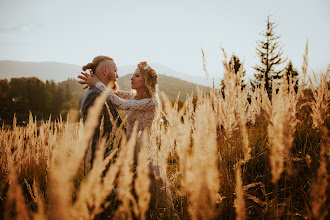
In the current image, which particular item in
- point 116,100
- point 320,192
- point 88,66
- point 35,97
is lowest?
point 320,192

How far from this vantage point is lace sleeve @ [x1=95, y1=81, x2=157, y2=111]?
2.55 meters

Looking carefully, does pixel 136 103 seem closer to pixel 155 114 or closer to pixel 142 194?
pixel 155 114

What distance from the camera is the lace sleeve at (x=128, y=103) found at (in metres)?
2.55

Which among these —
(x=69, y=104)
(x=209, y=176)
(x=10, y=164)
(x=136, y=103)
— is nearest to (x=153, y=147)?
(x=209, y=176)

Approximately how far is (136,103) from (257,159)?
1704 millimetres

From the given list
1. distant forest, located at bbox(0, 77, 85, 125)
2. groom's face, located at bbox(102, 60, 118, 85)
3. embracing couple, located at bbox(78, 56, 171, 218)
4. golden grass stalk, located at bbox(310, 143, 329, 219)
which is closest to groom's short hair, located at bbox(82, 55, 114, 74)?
embracing couple, located at bbox(78, 56, 171, 218)

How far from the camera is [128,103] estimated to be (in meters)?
2.69

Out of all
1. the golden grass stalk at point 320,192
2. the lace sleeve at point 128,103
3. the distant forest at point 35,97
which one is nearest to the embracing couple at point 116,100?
the lace sleeve at point 128,103

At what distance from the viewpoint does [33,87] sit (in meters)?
29.2

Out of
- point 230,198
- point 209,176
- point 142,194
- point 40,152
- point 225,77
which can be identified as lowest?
point 40,152

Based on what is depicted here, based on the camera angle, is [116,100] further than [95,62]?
No

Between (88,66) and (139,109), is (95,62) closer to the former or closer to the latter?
(88,66)

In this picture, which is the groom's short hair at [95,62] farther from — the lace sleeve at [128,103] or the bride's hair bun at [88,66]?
the lace sleeve at [128,103]

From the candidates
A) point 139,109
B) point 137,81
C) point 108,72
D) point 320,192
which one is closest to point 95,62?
point 108,72
